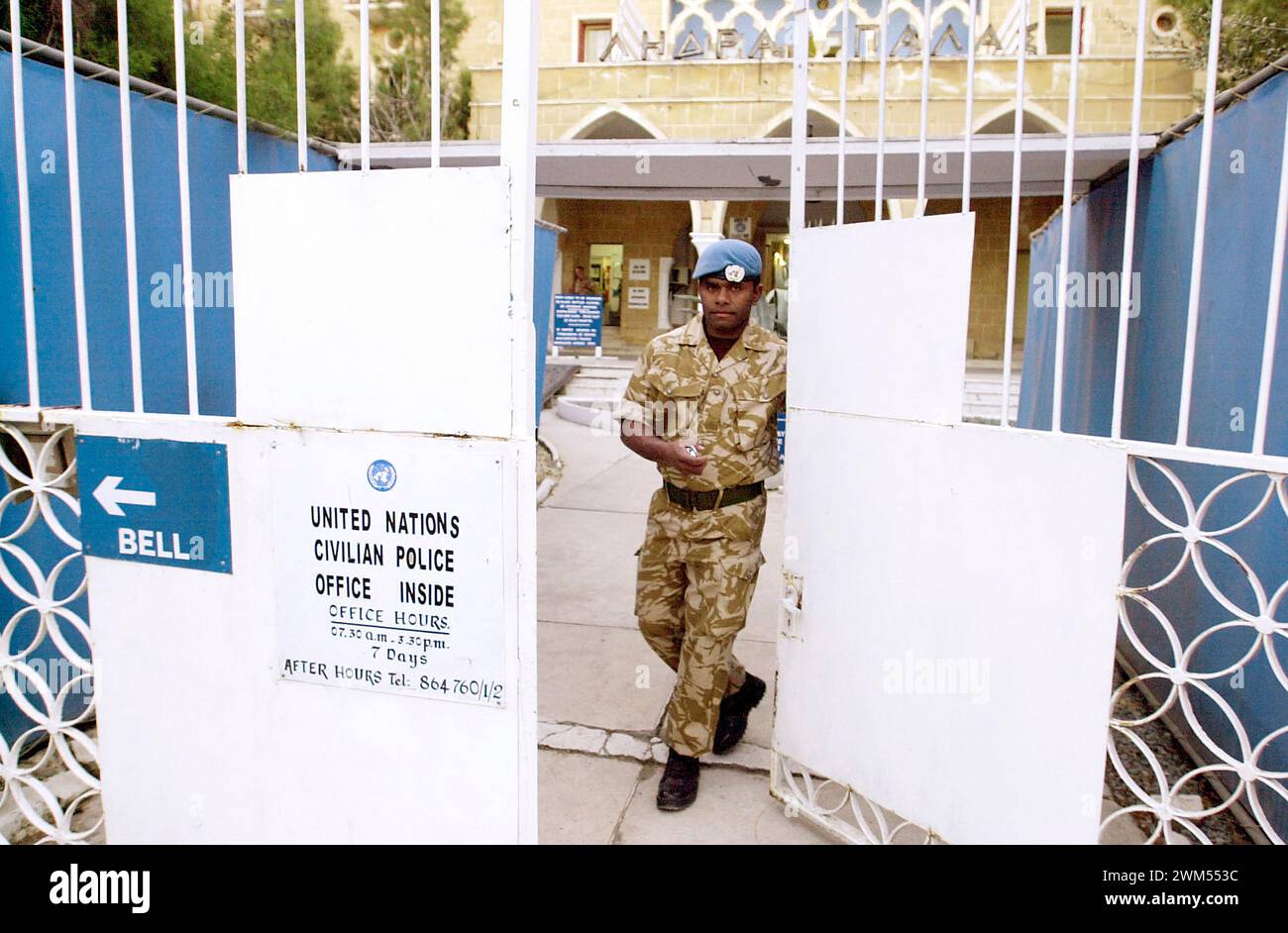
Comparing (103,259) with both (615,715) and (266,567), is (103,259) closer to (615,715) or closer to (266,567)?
(266,567)

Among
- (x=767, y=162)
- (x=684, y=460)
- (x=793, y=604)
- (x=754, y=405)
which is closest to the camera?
(x=793, y=604)

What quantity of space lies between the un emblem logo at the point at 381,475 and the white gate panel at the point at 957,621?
1.29 meters

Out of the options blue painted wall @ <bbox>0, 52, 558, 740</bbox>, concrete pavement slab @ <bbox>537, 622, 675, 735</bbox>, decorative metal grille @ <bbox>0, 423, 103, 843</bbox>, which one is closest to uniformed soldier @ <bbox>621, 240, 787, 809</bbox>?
concrete pavement slab @ <bbox>537, 622, 675, 735</bbox>

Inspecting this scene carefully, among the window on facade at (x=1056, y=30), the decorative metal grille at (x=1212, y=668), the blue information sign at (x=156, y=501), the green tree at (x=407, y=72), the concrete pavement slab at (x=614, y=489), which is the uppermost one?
the window on facade at (x=1056, y=30)

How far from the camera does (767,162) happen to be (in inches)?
191

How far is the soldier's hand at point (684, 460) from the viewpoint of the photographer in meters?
2.86

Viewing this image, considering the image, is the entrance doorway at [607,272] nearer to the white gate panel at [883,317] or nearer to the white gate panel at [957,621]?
the white gate panel at [883,317]

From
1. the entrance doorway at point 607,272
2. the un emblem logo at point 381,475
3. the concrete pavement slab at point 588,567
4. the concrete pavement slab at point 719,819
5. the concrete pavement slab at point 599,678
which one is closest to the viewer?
the un emblem logo at point 381,475

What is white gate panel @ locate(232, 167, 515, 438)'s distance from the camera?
1.79 metres

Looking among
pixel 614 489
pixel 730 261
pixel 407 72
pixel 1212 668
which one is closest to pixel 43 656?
pixel 730 261

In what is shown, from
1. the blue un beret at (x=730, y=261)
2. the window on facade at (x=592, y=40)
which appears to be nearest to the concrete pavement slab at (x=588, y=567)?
the blue un beret at (x=730, y=261)

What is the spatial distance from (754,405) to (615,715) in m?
1.53

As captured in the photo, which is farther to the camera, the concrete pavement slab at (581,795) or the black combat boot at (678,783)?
the black combat boot at (678,783)

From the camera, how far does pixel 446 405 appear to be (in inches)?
72.9
